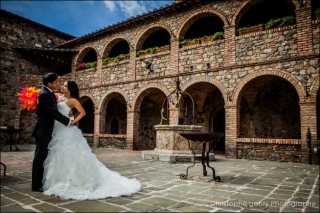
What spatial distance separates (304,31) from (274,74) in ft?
5.99

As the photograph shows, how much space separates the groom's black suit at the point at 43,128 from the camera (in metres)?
3.60

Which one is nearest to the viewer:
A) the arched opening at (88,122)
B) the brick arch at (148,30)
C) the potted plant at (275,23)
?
the potted plant at (275,23)

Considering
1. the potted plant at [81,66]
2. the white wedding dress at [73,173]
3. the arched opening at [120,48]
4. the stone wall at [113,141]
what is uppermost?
the arched opening at [120,48]

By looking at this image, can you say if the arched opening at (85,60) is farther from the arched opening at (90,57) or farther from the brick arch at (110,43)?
the brick arch at (110,43)

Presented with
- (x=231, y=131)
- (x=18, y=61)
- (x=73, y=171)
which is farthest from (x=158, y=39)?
(x=73, y=171)

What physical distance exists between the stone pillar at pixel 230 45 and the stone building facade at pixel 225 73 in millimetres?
44

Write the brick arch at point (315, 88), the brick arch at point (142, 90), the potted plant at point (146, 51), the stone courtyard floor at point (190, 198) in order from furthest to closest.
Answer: the potted plant at point (146, 51)
the brick arch at point (142, 90)
the brick arch at point (315, 88)
the stone courtyard floor at point (190, 198)

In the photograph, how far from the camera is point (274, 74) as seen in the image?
8.77m

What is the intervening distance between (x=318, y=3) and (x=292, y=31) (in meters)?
2.45

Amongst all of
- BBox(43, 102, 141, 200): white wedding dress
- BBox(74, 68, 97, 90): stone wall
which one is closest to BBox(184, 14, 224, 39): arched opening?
BBox(74, 68, 97, 90): stone wall

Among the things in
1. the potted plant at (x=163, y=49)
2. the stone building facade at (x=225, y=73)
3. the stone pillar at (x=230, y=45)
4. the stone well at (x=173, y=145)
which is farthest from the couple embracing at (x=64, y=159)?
the potted plant at (x=163, y=49)

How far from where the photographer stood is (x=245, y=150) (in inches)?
359

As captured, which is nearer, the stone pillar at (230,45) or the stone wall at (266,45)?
the stone wall at (266,45)

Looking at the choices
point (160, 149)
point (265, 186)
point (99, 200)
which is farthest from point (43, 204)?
point (160, 149)
